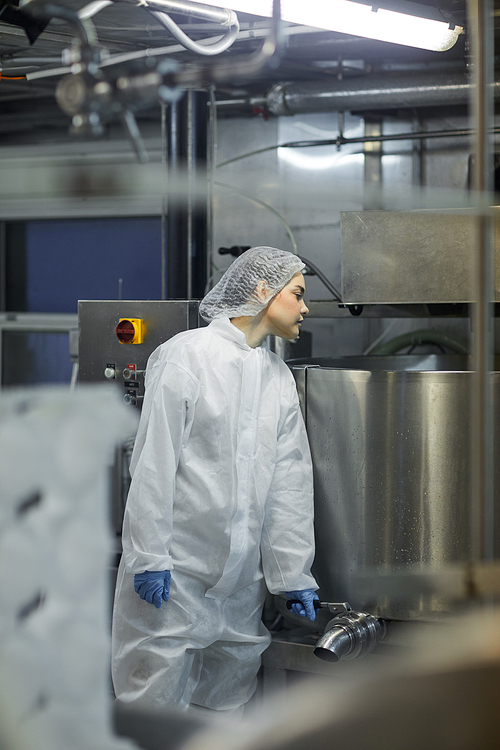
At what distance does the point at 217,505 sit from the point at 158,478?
15 cm

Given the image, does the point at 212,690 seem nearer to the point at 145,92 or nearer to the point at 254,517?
the point at 254,517

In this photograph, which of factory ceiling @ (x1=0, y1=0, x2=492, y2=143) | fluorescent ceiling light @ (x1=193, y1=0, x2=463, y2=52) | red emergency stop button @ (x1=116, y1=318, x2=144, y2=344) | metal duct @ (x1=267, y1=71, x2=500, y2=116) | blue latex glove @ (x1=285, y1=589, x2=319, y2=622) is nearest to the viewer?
fluorescent ceiling light @ (x1=193, y1=0, x2=463, y2=52)

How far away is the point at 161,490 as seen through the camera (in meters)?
1.49

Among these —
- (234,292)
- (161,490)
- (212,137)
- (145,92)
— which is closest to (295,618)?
(161,490)

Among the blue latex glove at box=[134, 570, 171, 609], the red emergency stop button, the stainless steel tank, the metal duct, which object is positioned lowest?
the blue latex glove at box=[134, 570, 171, 609]

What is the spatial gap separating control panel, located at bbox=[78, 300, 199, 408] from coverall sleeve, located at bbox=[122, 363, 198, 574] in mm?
522

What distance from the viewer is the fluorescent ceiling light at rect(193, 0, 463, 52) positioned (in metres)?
1.41

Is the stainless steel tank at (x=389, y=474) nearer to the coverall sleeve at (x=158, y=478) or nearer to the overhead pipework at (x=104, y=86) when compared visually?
the coverall sleeve at (x=158, y=478)

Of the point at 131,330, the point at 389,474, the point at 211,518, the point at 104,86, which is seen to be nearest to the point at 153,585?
the point at 211,518

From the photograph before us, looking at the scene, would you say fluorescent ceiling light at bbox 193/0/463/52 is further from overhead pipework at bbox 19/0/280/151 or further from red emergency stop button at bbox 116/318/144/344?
red emergency stop button at bbox 116/318/144/344

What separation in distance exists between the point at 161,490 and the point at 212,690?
522 millimetres

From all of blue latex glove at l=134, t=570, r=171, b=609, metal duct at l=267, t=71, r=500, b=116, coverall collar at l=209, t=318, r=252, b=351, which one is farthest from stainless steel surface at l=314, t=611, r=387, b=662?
metal duct at l=267, t=71, r=500, b=116

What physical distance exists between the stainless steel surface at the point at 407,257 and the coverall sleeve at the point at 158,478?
1.49ft

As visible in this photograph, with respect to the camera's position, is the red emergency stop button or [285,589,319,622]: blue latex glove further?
the red emergency stop button
